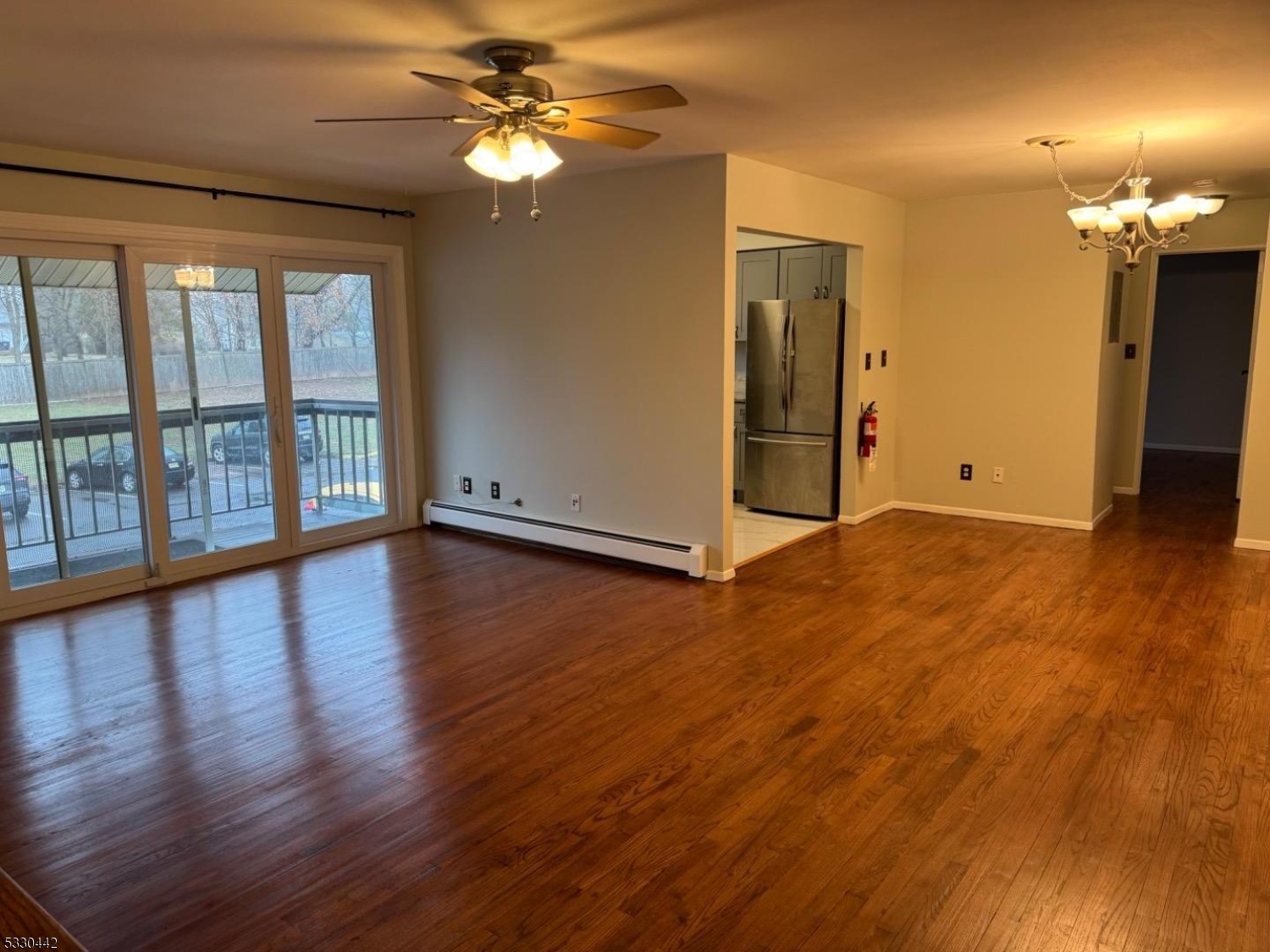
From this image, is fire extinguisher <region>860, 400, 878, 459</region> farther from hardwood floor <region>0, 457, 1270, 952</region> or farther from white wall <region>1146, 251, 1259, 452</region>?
white wall <region>1146, 251, 1259, 452</region>

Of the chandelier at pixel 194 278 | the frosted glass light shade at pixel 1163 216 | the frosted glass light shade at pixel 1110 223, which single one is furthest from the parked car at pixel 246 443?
the frosted glass light shade at pixel 1163 216

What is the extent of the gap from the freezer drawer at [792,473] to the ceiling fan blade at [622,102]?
12.8 ft

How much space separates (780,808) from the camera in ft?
8.53

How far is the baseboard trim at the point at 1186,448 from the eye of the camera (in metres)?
9.20

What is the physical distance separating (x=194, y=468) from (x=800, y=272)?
4.45 metres

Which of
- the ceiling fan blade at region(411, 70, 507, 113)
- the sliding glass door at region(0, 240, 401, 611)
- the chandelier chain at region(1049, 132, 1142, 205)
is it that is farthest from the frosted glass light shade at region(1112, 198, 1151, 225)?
the sliding glass door at region(0, 240, 401, 611)

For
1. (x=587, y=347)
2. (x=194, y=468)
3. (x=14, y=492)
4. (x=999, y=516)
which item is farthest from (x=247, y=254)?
(x=999, y=516)

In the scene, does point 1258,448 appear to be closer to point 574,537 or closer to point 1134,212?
point 1134,212

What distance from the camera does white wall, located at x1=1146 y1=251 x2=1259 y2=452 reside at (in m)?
8.89

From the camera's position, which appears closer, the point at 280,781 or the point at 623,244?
the point at 280,781

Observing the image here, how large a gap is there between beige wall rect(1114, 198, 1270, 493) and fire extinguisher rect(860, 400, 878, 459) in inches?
85.6

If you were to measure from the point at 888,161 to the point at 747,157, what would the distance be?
830 mm

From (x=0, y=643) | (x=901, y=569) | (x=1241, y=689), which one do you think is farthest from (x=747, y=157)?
(x=0, y=643)

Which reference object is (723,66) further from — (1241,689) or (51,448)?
(51,448)
